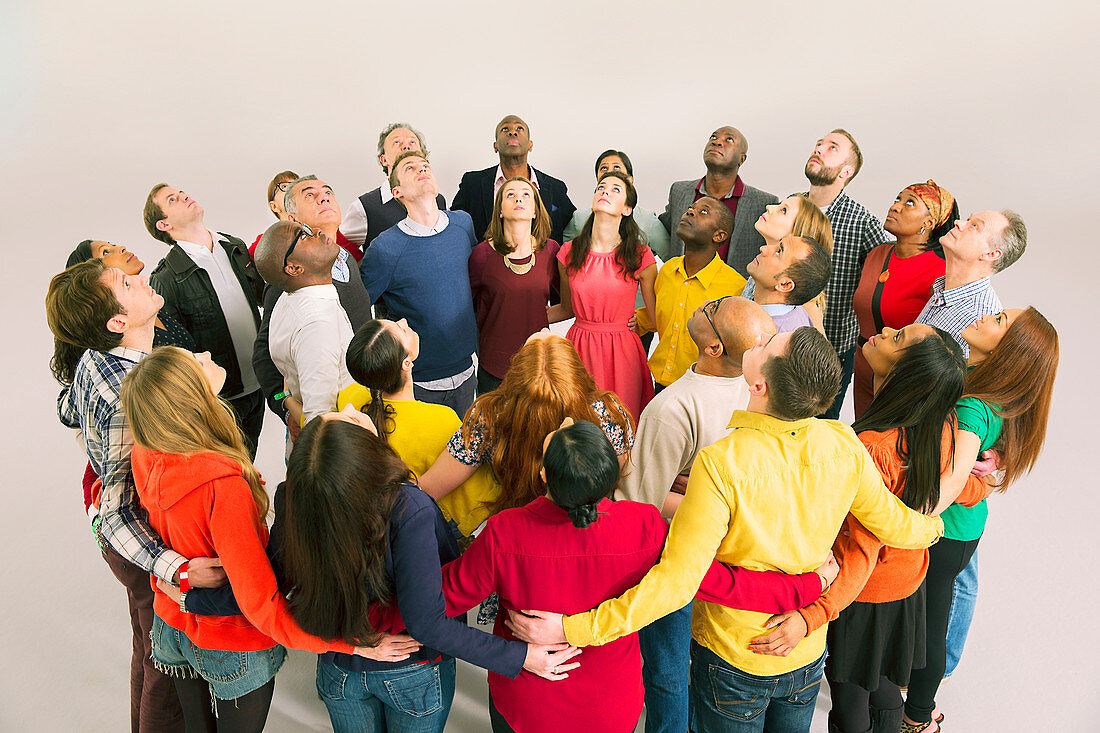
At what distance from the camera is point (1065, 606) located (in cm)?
364

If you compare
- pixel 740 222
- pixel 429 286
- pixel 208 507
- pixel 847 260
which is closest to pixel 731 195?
pixel 740 222

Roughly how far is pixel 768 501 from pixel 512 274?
2.15 m

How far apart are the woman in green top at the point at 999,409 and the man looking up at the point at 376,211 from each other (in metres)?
3.06

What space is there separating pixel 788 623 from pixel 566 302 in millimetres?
2196

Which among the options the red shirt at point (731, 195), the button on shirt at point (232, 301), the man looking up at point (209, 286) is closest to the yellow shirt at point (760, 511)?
the man looking up at point (209, 286)

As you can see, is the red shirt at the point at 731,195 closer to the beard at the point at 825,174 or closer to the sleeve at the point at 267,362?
the beard at the point at 825,174

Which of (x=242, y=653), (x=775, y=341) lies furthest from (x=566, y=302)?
(x=242, y=653)

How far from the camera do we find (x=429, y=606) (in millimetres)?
1835

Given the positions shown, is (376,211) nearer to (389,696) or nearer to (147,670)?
(147,670)

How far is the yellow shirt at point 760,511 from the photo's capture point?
6.00ft

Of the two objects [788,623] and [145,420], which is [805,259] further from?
[145,420]

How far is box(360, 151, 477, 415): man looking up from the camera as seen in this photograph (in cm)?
366

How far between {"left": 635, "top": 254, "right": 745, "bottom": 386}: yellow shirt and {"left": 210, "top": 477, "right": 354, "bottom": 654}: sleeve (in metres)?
1.93

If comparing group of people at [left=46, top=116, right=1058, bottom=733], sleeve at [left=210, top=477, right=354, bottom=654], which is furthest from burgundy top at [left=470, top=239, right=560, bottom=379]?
sleeve at [left=210, top=477, right=354, bottom=654]
